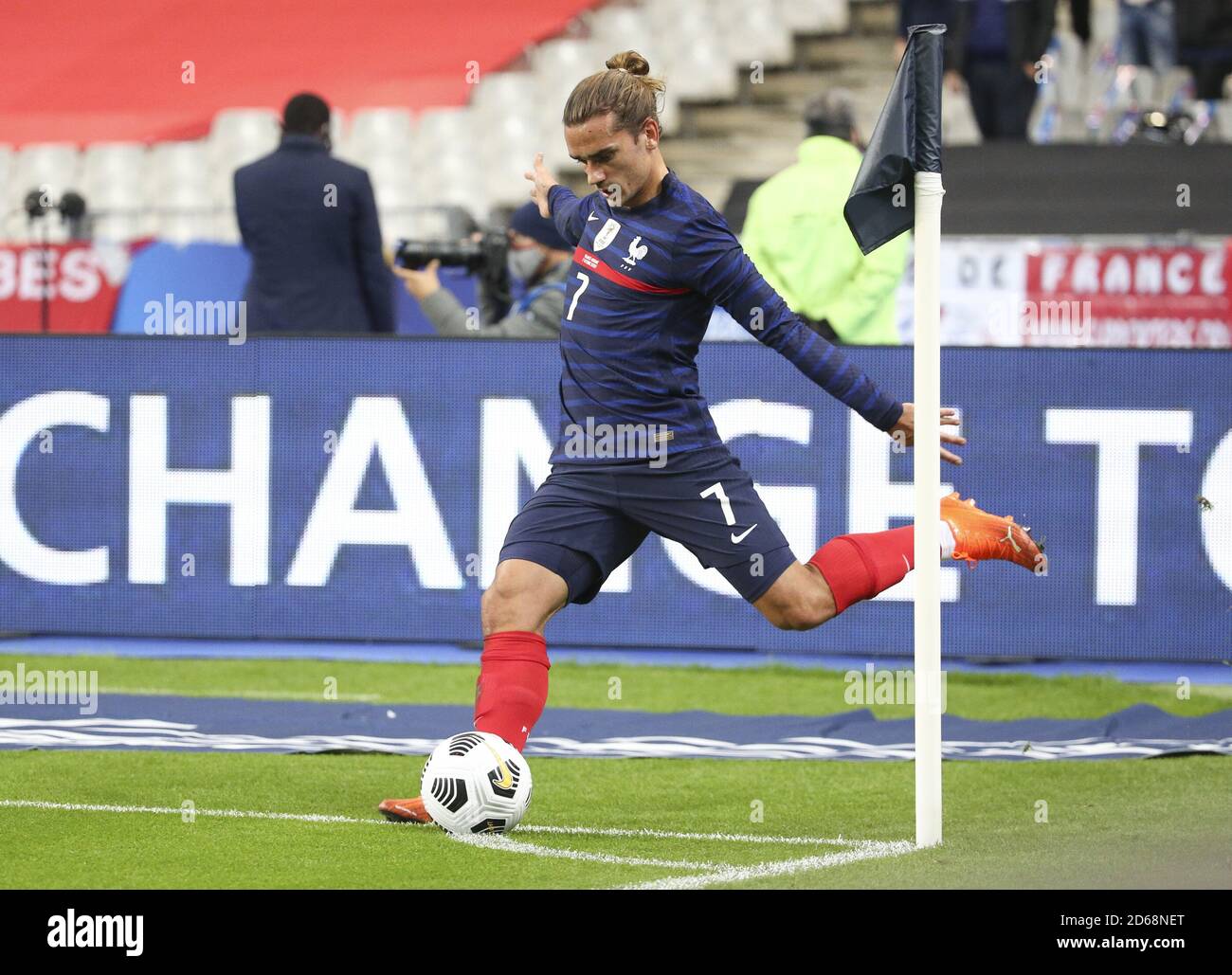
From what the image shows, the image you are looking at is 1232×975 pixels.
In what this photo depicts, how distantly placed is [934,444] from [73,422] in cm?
552

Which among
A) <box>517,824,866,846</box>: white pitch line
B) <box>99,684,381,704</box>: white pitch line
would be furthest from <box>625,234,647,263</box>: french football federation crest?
<box>99,684,381,704</box>: white pitch line

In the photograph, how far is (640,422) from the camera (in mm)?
5680

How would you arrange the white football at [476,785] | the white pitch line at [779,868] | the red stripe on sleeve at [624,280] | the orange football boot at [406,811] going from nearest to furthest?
the white pitch line at [779,868], the white football at [476,785], the red stripe on sleeve at [624,280], the orange football boot at [406,811]

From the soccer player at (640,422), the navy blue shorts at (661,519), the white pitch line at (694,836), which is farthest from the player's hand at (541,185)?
the white pitch line at (694,836)

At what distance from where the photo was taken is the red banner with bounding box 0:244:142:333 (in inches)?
515

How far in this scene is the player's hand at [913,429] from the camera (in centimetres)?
541

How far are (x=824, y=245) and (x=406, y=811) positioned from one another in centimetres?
523

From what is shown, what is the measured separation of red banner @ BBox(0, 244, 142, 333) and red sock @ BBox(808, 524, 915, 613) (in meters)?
8.15

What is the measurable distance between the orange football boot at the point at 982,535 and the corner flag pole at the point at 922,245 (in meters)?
0.76

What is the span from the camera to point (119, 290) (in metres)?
13.0

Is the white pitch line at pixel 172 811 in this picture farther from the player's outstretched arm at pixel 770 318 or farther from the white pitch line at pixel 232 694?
the white pitch line at pixel 232 694

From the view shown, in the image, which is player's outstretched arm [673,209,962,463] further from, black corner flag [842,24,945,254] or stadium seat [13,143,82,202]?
stadium seat [13,143,82,202]

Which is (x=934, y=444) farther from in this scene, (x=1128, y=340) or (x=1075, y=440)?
(x=1128, y=340)
